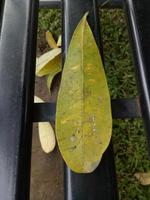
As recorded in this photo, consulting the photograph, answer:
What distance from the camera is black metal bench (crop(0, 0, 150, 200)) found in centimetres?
75

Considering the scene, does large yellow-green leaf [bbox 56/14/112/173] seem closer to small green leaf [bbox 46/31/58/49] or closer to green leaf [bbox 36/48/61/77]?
green leaf [bbox 36/48/61/77]

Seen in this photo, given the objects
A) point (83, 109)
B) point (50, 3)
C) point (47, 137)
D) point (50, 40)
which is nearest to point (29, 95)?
point (83, 109)

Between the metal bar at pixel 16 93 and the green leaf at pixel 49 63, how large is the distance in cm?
36

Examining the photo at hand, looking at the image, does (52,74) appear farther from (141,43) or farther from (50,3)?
(141,43)

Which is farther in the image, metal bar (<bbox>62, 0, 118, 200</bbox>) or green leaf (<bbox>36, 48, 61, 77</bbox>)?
green leaf (<bbox>36, 48, 61, 77</bbox>)

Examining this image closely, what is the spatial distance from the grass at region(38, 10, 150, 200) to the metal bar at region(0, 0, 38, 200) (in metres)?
0.52

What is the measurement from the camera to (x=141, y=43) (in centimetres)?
87

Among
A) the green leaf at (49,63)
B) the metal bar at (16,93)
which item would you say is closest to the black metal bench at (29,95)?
the metal bar at (16,93)

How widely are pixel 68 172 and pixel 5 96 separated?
0.24 metres

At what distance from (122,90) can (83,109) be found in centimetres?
65

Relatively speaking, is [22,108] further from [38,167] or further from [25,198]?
[38,167]

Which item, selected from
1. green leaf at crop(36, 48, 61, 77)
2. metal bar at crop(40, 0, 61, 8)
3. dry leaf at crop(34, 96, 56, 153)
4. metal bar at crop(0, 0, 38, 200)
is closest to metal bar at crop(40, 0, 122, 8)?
metal bar at crop(40, 0, 61, 8)

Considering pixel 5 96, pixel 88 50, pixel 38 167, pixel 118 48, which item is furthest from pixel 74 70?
pixel 118 48

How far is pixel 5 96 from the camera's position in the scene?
843 millimetres
